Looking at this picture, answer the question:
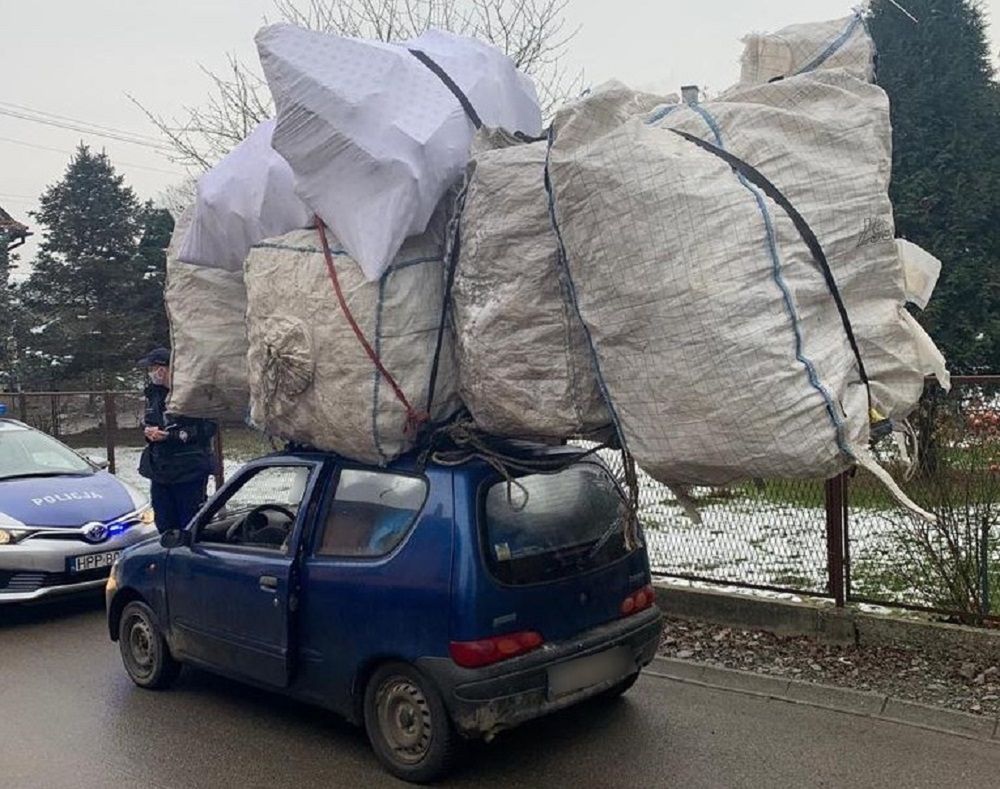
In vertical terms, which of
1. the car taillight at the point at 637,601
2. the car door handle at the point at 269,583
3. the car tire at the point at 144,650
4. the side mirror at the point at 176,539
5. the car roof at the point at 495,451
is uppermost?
the car roof at the point at 495,451

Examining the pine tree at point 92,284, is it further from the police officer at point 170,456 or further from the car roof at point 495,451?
the car roof at point 495,451

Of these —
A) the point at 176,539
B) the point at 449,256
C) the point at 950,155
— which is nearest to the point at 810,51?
the point at 449,256

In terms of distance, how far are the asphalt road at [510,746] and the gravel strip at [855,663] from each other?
0.38m

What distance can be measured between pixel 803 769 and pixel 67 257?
24.3 metres

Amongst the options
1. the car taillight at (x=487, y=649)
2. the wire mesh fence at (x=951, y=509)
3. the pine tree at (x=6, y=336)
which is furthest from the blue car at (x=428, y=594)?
the pine tree at (x=6, y=336)

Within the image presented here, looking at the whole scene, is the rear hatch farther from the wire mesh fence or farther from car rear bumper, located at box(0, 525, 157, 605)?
car rear bumper, located at box(0, 525, 157, 605)

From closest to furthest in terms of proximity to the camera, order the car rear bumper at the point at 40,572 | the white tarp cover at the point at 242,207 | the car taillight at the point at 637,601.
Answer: the white tarp cover at the point at 242,207 < the car taillight at the point at 637,601 < the car rear bumper at the point at 40,572

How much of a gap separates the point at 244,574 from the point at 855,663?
3.37 m

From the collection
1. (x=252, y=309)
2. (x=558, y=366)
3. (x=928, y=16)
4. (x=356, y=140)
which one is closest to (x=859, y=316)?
(x=558, y=366)

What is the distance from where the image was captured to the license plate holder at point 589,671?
414cm

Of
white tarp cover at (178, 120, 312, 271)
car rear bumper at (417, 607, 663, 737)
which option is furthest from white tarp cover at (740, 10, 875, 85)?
car rear bumper at (417, 607, 663, 737)

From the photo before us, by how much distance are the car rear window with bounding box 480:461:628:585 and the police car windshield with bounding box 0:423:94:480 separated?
5067mm

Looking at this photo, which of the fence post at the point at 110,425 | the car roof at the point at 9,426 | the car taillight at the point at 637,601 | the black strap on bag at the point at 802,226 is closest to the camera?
the black strap on bag at the point at 802,226

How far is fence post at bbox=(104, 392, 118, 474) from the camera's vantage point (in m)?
12.1
